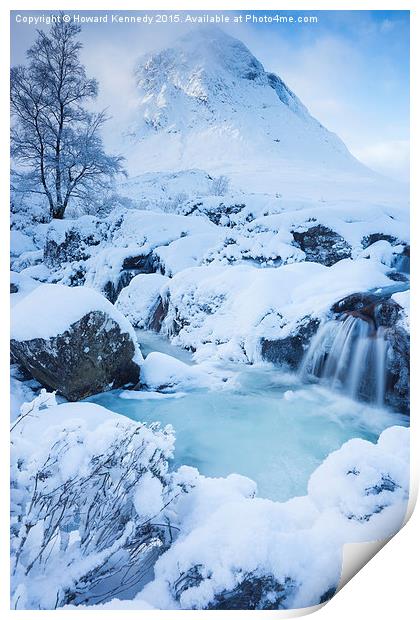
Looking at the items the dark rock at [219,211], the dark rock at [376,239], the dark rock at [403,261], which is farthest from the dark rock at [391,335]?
the dark rock at [219,211]

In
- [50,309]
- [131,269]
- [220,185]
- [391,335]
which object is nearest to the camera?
[50,309]

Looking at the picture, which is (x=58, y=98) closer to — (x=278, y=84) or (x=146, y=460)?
(x=278, y=84)

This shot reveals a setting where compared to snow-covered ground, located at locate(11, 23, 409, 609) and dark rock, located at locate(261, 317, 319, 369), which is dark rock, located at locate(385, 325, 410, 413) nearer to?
snow-covered ground, located at locate(11, 23, 409, 609)

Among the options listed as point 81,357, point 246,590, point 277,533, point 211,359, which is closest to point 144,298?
point 211,359

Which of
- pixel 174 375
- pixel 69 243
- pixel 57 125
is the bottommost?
pixel 174 375

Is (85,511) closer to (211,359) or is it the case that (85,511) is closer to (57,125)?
(211,359)
